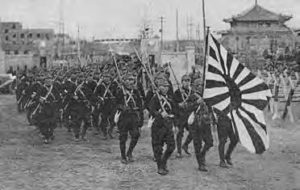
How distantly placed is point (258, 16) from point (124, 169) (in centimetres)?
4491

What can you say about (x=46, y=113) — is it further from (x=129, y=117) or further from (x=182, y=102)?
(x=182, y=102)

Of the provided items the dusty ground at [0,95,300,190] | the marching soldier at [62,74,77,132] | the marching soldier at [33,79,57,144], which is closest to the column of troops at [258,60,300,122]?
the dusty ground at [0,95,300,190]

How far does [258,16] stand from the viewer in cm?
5166

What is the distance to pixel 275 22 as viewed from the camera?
50.2 meters

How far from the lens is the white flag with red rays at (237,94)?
818 centimetres

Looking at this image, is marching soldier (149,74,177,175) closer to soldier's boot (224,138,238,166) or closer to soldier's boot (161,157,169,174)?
soldier's boot (161,157,169,174)

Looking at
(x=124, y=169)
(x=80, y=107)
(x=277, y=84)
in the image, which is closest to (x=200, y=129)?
(x=124, y=169)

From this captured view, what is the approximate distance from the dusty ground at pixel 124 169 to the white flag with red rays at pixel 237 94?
71cm

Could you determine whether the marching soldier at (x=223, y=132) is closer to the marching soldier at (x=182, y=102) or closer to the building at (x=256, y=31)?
the marching soldier at (x=182, y=102)

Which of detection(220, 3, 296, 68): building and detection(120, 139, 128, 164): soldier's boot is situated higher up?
detection(220, 3, 296, 68): building

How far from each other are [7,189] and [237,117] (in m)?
3.67

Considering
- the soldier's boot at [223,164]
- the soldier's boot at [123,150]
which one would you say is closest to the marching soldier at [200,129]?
the soldier's boot at [223,164]

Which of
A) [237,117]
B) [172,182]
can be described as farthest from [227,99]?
[172,182]

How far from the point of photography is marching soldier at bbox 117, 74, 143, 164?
9.52m
